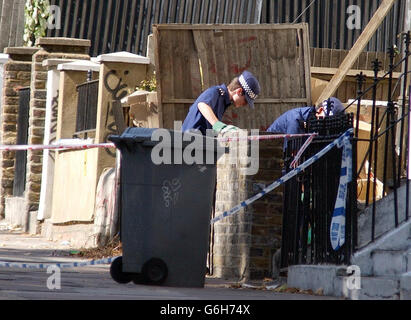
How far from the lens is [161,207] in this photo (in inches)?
331

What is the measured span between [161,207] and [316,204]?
1.33 metres

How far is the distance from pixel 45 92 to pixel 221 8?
4297 mm

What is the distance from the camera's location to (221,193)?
34.8 ft

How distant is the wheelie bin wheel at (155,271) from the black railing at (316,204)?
3.99ft

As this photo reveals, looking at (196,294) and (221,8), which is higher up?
(221,8)

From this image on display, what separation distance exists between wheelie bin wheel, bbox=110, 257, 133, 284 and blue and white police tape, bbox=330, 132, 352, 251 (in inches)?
61.6

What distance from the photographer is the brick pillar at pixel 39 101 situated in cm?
1739

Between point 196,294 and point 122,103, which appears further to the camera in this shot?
point 122,103

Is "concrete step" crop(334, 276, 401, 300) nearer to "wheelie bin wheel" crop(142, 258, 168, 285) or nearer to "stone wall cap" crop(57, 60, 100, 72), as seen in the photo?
"wheelie bin wheel" crop(142, 258, 168, 285)

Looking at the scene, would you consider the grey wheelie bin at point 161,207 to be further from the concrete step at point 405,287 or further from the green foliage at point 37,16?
the green foliage at point 37,16

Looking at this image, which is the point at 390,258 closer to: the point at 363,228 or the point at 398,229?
the point at 398,229

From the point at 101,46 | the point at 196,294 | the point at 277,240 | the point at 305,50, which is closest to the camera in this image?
the point at 196,294

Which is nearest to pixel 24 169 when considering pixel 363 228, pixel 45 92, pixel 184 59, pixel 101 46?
pixel 45 92

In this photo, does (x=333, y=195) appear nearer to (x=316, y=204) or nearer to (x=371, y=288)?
(x=316, y=204)
